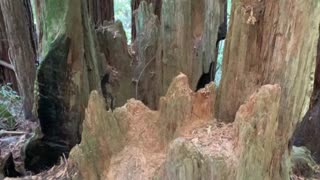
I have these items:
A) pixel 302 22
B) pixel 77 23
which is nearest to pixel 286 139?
pixel 302 22

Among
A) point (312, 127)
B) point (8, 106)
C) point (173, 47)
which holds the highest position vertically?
point (173, 47)

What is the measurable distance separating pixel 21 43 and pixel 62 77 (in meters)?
1.59

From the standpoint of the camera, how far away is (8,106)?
204 inches

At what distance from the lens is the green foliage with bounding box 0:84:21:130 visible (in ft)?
15.3

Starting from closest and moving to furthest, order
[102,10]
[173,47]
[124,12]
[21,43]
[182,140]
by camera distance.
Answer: [182,140] < [173,47] < [21,43] < [102,10] < [124,12]

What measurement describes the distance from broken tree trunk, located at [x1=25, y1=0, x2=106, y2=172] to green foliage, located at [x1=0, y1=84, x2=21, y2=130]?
56.7 inches

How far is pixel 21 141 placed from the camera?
418 centimetres

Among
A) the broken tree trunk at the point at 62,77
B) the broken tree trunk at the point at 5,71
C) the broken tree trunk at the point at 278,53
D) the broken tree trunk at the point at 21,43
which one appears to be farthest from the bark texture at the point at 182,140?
the broken tree trunk at the point at 5,71

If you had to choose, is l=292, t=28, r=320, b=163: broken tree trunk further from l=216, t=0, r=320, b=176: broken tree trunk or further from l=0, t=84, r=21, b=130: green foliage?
l=0, t=84, r=21, b=130: green foliage

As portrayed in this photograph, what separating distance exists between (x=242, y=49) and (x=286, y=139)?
528 millimetres

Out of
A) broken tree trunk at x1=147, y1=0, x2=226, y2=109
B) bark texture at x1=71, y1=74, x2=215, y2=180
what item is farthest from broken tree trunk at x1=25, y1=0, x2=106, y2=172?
bark texture at x1=71, y1=74, x2=215, y2=180

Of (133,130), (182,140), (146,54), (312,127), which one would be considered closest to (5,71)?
(146,54)

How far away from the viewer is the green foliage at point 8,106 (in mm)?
4652

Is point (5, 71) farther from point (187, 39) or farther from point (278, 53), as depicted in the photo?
point (278, 53)
